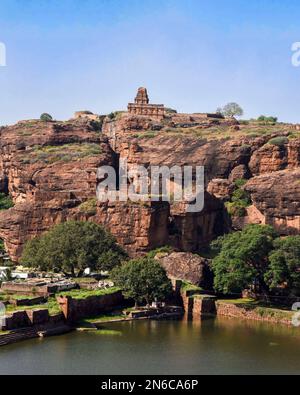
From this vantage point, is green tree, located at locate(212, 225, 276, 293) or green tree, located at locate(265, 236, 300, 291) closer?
green tree, located at locate(265, 236, 300, 291)

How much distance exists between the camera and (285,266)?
59750 millimetres

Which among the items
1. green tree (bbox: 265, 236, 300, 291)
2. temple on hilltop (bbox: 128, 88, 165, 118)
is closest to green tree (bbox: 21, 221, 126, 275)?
green tree (bbox: 265, 236, 300, 291)

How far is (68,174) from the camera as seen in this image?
269 feet

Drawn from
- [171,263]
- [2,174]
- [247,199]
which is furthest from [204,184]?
[2,174]

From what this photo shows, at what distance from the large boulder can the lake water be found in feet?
25.1

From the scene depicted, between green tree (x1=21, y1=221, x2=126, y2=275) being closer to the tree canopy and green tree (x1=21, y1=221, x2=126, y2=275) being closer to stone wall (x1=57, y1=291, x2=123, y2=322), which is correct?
stone wall (x1=57, y1=291, x2=123, y2=322)

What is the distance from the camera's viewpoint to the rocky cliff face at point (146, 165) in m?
72.5

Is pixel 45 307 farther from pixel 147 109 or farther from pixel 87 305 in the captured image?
pixel 147 109

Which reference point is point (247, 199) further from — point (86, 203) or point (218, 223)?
point (86, 203)

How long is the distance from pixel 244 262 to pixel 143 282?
25.6ft

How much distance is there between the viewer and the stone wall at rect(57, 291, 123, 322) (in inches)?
2136

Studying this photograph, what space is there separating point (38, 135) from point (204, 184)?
21.6 m

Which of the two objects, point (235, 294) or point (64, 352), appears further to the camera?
point (235, 294)

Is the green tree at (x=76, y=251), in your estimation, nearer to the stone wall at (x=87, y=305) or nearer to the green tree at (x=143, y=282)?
the green tree at (x=143, y=282)
